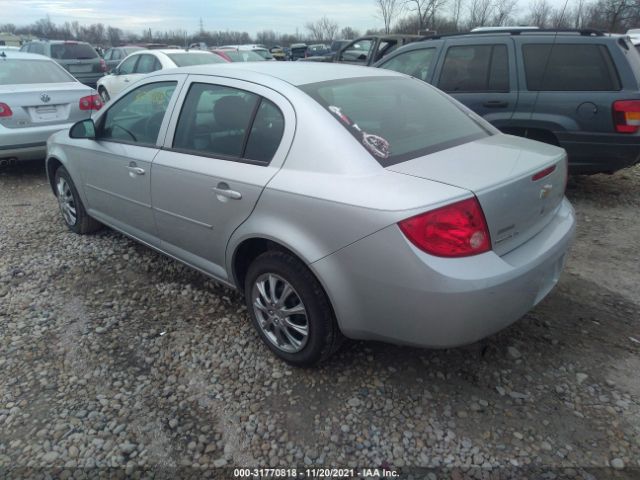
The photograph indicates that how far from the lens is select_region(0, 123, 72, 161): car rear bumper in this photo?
5.95 meters

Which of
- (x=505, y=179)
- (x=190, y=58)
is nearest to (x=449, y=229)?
(x=505, y=179)

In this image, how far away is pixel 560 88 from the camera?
16.0ft

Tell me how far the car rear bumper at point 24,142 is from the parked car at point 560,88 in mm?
5041

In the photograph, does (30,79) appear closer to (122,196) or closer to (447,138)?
(122,196)

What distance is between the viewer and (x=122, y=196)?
3.73 m

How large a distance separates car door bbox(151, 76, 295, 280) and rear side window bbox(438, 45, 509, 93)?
3.35 m

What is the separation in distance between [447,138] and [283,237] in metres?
1.13

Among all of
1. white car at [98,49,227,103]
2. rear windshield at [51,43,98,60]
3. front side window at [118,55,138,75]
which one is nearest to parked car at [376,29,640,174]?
white car at [98,49,227,103]

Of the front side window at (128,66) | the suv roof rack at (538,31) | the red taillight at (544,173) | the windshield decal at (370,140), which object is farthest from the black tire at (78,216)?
the front side window at (128,66)

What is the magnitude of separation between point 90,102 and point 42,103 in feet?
2.27

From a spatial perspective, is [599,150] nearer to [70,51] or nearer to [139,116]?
[139,116]

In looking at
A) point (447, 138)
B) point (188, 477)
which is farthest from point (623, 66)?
point (188, 477)

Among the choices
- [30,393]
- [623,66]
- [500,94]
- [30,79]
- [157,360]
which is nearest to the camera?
[30,393]

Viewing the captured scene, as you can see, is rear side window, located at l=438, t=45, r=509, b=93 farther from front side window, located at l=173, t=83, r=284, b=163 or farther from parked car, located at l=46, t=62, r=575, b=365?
front side window, located at l=173, t=83, r=284, b=163
